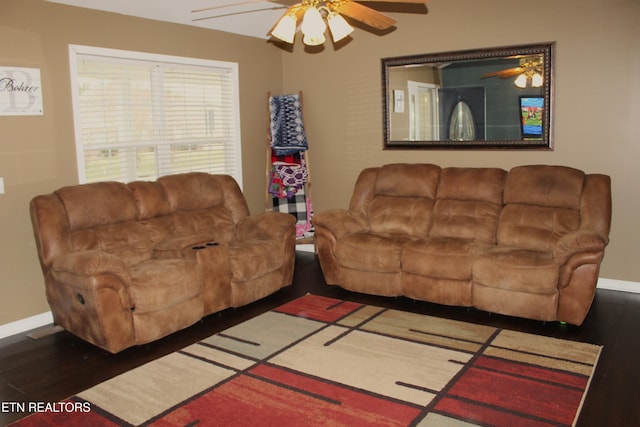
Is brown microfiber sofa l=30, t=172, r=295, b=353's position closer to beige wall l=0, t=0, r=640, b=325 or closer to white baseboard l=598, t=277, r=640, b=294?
beige wall l=0, t=0, r=640, b=325

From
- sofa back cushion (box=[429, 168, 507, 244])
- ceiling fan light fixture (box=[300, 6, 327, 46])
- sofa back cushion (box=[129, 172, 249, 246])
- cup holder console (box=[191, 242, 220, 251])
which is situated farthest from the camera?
sofa back cushion (box=[429, 168, 507, 244])

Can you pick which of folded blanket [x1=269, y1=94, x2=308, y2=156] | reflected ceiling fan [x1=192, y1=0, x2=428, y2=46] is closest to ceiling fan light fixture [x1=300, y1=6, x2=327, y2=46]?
reflected ceiling fan [x1=192, y1=0, x2=428, y2=46]

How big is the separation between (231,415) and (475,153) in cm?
349

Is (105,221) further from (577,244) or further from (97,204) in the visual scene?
(577,244)

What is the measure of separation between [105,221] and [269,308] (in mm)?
1429

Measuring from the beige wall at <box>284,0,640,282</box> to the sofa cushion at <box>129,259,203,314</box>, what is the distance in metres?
2.68

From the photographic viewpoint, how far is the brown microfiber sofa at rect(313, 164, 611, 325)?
3753 mm

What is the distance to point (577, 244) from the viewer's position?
3674mm

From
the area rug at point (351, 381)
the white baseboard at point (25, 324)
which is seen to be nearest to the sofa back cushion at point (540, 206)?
the area rug at point (351, 381)

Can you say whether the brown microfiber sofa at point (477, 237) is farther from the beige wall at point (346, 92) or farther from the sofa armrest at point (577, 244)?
the beige wall at point (346, 92)

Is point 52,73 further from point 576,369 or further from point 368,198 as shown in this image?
point 576,369

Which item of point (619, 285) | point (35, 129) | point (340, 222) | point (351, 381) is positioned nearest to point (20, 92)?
point (35, 129)

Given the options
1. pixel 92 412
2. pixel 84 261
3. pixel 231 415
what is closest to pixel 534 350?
pixel 231 415

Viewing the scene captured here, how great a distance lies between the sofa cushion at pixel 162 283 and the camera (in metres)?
3.51
